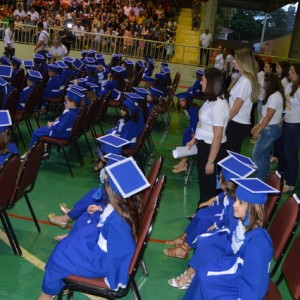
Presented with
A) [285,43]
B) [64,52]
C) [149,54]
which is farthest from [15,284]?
[285,43]

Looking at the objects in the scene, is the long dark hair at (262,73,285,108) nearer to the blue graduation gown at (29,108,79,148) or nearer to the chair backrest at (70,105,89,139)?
the chair backrest at (70,105,89,139)

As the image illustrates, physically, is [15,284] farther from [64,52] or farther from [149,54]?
[149,54]

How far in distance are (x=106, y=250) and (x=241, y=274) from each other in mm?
769

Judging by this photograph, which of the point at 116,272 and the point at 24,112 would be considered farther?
the point at 24,112

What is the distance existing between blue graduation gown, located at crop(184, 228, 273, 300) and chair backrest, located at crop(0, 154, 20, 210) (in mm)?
1533

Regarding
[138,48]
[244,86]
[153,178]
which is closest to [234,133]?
[244,86]

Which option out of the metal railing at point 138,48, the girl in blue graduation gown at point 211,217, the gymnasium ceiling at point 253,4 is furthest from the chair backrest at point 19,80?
the gymnasium ceiling at point 253,4

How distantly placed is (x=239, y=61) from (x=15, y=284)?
2.79m

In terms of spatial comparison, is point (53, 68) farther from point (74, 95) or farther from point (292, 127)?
point (292, 127)

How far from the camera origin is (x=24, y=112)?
686 centimetres

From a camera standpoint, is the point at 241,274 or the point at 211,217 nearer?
the point at 241,274

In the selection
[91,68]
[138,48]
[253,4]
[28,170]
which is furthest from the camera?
[253,4]

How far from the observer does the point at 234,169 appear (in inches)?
144

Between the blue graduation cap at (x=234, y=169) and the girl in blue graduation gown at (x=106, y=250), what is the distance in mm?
863
